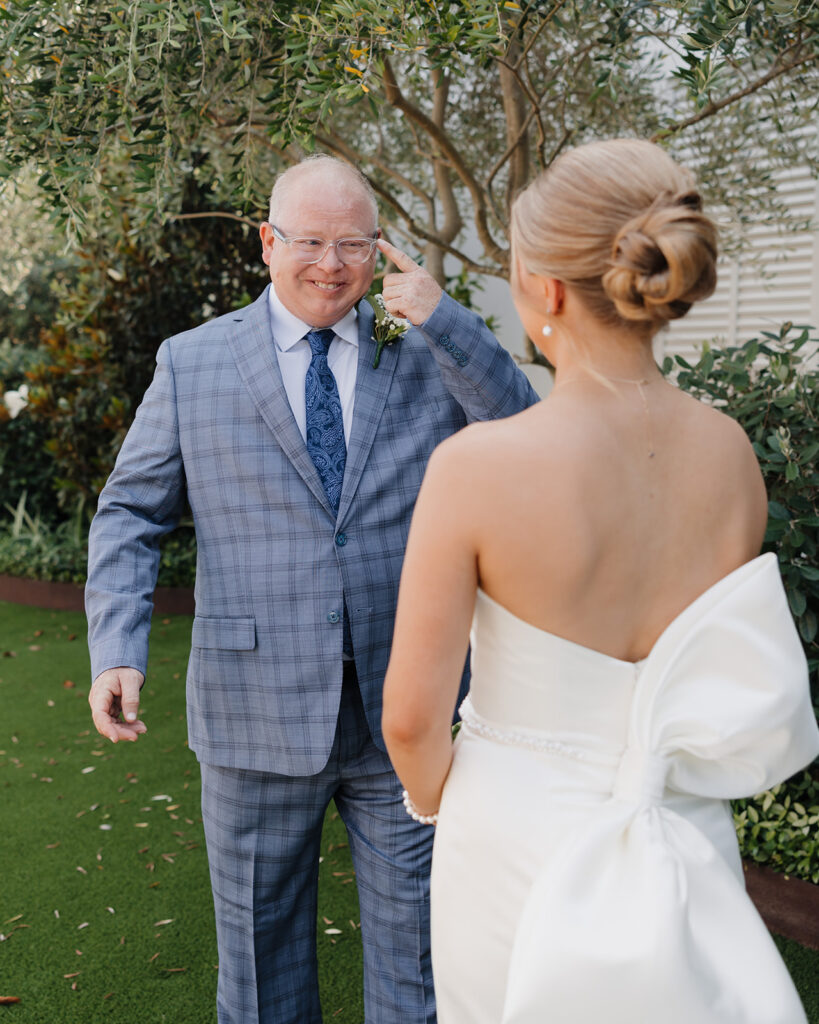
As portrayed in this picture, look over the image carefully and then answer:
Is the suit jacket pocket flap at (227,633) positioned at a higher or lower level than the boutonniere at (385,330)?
lower

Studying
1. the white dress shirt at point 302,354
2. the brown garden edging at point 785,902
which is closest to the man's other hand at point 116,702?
the white dress shirt at point 302,354

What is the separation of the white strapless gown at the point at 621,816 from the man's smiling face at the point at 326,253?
3.67 feet

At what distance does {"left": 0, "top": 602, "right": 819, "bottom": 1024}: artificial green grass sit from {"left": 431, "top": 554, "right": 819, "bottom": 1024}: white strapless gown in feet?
5.84

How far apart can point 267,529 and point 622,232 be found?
1.20m

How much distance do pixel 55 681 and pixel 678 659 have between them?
5.56 m

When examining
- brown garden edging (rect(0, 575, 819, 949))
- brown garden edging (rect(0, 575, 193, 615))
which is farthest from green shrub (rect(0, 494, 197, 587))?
brown garden edging (rect(0, 575, 819, 949))

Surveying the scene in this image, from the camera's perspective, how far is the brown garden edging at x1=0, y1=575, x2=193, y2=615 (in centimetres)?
789

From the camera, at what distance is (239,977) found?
95.3 inches

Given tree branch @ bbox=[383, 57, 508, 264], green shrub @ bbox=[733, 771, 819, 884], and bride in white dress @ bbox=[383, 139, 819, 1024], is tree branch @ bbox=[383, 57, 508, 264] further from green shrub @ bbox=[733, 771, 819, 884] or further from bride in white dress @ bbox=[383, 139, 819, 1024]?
bride in white dress @ bbox=[383, 139, 819, 1024]

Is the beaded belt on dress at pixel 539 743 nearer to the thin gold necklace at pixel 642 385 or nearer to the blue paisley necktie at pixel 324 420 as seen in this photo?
the thin gold necklace at pixel 642 385

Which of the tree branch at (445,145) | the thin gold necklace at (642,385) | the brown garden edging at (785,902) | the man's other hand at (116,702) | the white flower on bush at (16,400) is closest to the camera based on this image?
the thin gold necklace at (642,385)

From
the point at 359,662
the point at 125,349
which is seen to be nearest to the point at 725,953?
the point at 359,662

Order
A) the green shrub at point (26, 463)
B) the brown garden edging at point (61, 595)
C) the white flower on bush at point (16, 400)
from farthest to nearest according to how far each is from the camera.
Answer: the green shrub at point (26, 463)
the white flower on bush at point (16, 400)
the brown garden edging at point (61, 595)

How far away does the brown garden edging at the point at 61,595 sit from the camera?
7891 mm
